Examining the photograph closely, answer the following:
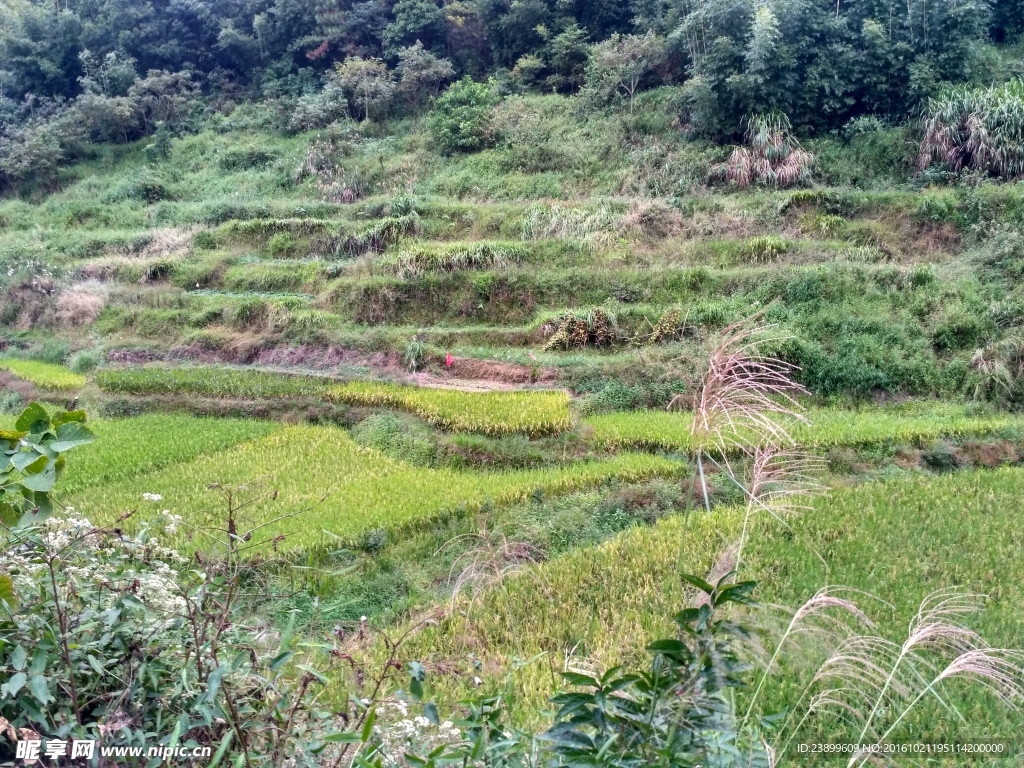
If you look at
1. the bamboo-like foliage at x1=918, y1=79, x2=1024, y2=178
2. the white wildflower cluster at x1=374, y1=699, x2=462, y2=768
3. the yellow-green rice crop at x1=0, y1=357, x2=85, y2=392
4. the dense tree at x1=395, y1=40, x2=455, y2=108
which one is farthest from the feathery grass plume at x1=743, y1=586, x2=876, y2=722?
the dense tree at x1=395, y1=40, x2=455, y2=108

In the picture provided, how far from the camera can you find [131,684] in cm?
181

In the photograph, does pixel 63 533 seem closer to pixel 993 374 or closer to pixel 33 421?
pixel 33 421

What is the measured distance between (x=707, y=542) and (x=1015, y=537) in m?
2.41

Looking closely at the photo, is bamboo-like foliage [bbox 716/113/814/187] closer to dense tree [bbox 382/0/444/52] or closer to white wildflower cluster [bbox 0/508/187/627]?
dense tree [bbox 382/0/444/52]

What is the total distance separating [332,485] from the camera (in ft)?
24.4

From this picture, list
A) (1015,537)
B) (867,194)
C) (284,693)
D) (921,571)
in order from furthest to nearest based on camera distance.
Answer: (867,194)
(1015,537)
(921,571)
(284,693)

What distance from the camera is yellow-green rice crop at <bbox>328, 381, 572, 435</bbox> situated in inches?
356

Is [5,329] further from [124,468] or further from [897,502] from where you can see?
[897,502]

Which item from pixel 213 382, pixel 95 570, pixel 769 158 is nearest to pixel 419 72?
pixel 769 158

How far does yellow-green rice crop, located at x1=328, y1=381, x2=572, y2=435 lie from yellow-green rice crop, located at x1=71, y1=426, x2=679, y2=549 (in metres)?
0.91

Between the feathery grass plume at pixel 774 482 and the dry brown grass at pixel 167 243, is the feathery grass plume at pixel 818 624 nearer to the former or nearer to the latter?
the feathery grass plume at pixel 774 482

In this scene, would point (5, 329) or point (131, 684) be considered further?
point (5, 329)

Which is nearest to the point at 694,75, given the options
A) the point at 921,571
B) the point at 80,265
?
the point at 921,571

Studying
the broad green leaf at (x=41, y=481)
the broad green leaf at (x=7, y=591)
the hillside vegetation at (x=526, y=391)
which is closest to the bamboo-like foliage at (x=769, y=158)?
the hillside vegetation at (x=526, y=391)
